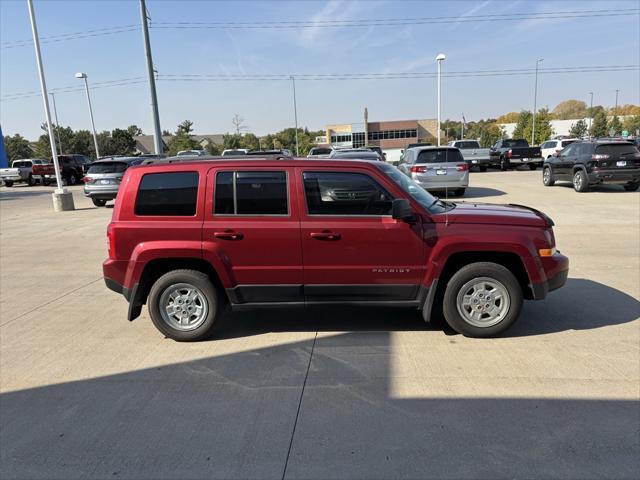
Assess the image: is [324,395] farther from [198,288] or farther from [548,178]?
[548,178]

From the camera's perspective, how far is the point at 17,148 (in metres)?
66.1

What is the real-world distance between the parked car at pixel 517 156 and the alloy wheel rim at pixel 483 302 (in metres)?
26.0

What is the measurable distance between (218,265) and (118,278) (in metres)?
1.05

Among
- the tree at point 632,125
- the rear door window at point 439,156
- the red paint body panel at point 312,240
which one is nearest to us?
the red paint body panel at point 312,240

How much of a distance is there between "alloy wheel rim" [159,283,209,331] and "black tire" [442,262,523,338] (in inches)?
95.0

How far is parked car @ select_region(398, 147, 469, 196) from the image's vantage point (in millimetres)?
15352

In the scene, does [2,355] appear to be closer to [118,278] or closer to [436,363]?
[118,278]

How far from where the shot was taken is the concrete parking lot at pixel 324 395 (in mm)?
2842

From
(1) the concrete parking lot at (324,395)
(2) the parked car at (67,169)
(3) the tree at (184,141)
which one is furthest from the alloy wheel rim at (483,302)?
(3) the tree at (184,141)

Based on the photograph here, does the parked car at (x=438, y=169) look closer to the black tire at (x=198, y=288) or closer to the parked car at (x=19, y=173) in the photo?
the black tire at (x=198, y=288)

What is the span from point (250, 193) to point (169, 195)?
2.64 feet

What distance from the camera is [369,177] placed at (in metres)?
4.52

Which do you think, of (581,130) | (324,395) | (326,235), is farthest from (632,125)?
(324,395)

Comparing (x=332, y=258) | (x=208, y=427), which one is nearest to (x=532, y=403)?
(x=332, y=258)
